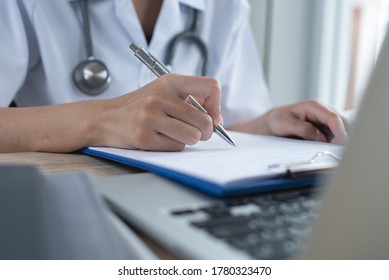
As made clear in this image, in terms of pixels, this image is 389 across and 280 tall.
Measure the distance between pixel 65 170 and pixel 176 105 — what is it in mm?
154

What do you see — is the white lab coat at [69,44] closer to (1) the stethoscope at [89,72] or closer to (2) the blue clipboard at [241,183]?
(1) the stethoscope at [89,72]

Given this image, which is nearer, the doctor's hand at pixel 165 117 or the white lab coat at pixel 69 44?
the doctor's hand at pixel 165 117

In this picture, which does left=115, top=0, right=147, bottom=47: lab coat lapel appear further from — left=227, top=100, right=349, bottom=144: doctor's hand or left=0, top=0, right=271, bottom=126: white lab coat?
left=227, top=100, right=349, bottom=144: doctor's hand

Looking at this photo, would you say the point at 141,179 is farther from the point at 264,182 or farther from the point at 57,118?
the point at 57,118

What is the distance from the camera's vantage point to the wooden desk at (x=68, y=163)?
52 centimetres

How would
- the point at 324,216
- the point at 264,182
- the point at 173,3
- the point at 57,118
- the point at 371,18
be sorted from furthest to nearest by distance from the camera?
1. the point at 371,18
2. the point at 173,3
3. the point at 57,118
4. the point at 264,182
5. the point at 324,216

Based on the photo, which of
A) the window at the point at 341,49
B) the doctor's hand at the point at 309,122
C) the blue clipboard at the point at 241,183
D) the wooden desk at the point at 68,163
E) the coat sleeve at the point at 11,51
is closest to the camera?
the blue clipboard at the point at 241,183

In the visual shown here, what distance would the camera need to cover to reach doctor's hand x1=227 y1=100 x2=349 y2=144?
708 millimetres

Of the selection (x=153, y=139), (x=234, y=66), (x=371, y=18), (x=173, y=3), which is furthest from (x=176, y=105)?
(x=371, y=18)

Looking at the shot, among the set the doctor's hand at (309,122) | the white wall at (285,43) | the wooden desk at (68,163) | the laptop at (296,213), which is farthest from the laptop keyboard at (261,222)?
the white wall at (285,43)

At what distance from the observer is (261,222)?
30 cm

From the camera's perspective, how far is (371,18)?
56.4 inches

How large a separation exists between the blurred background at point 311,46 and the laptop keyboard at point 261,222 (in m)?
1.20
